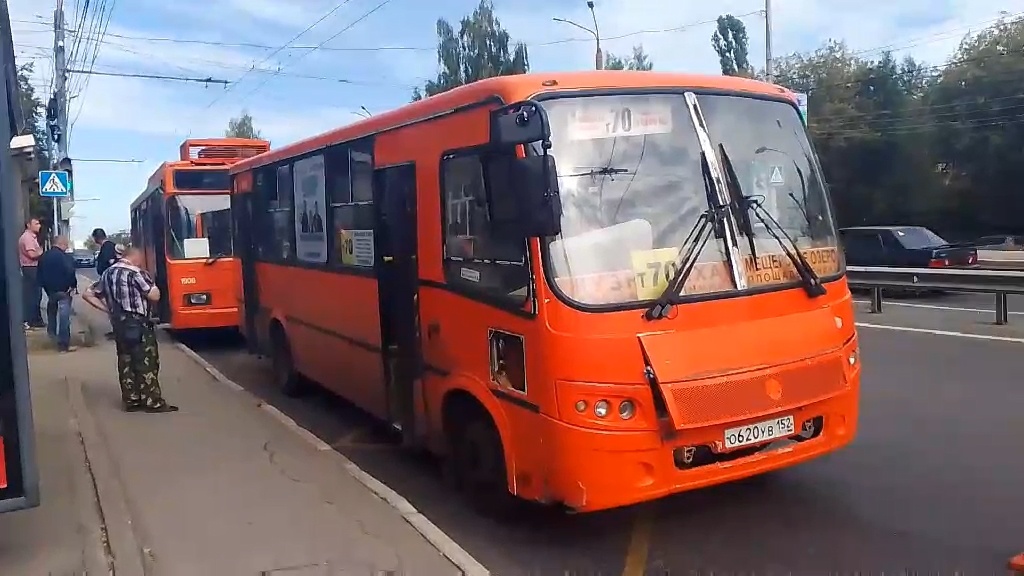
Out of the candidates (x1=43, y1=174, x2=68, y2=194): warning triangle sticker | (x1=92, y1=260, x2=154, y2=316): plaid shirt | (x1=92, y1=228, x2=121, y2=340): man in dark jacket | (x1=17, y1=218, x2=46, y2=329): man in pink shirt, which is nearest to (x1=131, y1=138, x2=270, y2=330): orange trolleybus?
(x1=92, y1=228, x2=121, y2=340): man in dark jacket

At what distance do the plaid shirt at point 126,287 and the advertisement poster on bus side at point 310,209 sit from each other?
151 cm

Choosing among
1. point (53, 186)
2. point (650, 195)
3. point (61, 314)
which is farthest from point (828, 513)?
point (53, 186)

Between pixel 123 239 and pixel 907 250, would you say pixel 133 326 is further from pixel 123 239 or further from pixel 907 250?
pixel 907 250

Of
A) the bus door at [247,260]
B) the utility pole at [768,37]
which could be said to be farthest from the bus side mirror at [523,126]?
the utility pole at [768,37]

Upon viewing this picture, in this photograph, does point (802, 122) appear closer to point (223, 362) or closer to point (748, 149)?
point (748, 149)

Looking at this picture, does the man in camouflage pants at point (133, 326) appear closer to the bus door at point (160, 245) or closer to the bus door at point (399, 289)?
the bus door at point (399, 289)

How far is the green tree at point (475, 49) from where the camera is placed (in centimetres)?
7081

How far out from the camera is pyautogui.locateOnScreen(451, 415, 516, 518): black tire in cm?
574

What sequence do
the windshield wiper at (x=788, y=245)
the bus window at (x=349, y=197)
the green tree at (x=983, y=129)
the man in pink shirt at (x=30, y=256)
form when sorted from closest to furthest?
the windshield wiper at (x=788, y=245), the bus window at (x=349, y=197), the man in pink shirt at (x=30, y=256), the green tree at (x=983, y=129)

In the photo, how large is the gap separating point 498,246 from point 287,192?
4999 millimetres

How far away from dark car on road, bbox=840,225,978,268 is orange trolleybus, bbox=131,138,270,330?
12446 mm

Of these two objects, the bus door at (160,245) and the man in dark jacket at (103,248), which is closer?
the bus door at (160,245)

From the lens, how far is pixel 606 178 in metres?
5.18

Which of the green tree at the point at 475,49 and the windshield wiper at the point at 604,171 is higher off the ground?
the green tree at the point at 475,49
